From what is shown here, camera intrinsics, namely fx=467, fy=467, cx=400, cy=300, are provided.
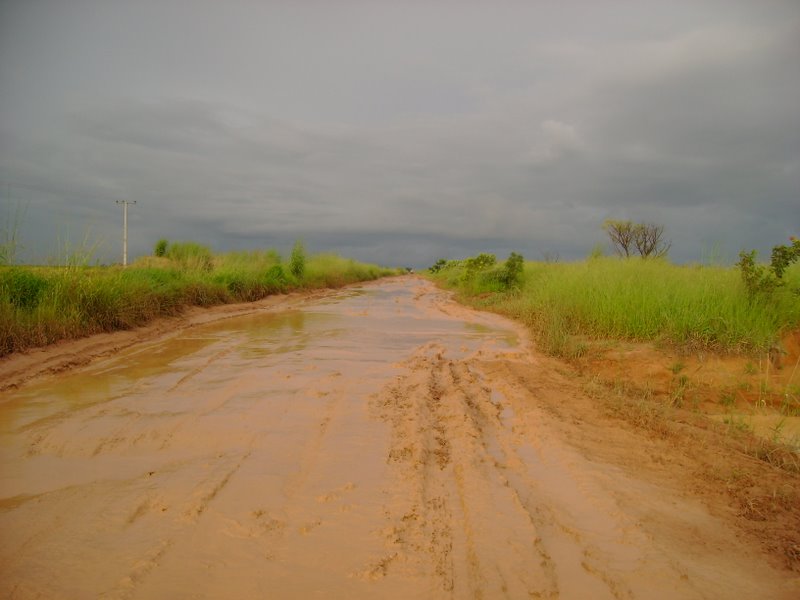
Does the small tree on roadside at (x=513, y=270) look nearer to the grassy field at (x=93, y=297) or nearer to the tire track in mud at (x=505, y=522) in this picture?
the grassy field at (x=93, y=297)

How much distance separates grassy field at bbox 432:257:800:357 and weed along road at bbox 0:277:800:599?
9.46ft

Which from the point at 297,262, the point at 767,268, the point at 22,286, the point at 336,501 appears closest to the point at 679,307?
the point at 767,268

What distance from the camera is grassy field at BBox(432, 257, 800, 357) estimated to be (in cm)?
622

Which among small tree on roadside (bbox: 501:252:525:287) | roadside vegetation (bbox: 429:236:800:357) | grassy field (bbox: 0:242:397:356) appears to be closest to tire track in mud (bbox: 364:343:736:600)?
roadside vegetation (bbox: 429:236:800:357)

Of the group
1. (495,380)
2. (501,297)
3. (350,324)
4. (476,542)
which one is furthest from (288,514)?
(501,297)

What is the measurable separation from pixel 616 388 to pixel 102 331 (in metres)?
7.19

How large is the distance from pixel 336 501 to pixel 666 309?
241 inches

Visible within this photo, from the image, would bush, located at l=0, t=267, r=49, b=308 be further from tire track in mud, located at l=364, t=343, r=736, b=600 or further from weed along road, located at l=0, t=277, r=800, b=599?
tire track in mud, located at l=364, t=343, r=736, b=600

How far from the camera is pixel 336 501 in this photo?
8.02ft

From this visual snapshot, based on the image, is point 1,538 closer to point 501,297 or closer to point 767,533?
point 767,533

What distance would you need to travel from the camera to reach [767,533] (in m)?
2.39

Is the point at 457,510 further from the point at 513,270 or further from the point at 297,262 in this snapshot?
the point at 297,262

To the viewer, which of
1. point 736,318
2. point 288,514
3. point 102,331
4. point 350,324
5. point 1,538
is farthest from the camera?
point 350,324

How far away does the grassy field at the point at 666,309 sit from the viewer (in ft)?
20.4
